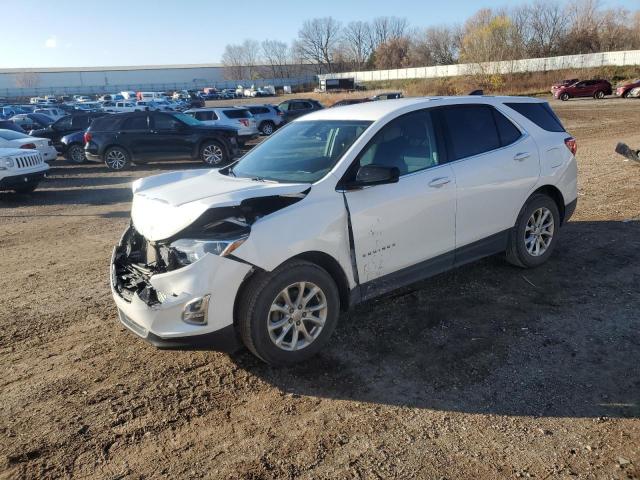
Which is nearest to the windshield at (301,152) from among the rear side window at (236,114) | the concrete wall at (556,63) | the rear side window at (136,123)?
the rear side window at (136,123)

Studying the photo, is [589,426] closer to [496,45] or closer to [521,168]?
[521,168]

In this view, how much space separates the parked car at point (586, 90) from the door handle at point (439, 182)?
44.4m

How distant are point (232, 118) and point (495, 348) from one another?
759 inches

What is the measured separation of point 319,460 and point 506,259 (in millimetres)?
3496

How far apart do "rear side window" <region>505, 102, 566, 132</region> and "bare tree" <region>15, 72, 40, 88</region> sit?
142 m

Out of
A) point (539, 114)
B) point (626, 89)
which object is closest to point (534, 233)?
point (539, 114)

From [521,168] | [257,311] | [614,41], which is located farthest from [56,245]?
[614,41]

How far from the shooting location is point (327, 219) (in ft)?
12.8

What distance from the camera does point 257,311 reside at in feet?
11.9

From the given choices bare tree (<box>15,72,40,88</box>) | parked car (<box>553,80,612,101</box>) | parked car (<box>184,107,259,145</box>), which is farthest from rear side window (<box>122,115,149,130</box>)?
bare tree (<box>15,72,40,88</box>)

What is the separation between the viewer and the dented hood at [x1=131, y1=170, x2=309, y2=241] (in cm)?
368

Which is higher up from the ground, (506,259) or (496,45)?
(496,45)

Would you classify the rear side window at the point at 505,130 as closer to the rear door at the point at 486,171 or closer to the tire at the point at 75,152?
the rear door at the point at 486,171

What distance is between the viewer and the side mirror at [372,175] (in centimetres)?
398
